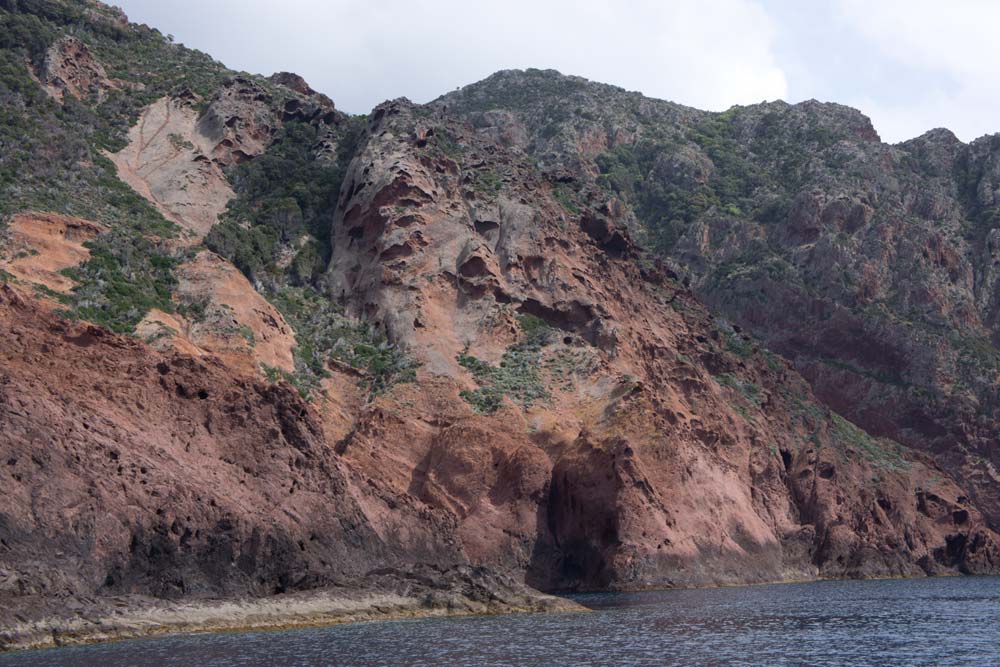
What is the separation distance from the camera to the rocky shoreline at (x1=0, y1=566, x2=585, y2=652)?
40.5 metres

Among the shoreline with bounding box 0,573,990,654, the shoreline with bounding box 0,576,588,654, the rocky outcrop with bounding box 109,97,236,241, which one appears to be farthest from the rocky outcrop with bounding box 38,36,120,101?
the shoreline with bounding box 0,576,588,654

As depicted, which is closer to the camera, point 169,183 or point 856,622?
point 856,622

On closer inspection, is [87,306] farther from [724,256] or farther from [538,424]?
[724,256]

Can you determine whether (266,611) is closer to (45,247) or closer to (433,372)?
(45,247)

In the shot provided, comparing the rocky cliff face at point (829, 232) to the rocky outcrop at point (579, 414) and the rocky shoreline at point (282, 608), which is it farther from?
the rocky shoreline at point (282, 608)

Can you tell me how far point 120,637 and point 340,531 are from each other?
16559 millimetres

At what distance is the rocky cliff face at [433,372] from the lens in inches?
1996

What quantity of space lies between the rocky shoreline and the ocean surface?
1.28 metres

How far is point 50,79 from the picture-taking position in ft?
306

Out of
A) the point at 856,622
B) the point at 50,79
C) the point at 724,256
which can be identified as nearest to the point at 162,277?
the point at 50,79

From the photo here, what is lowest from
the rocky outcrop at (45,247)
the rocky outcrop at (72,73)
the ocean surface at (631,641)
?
the ocean surface at (631,641)

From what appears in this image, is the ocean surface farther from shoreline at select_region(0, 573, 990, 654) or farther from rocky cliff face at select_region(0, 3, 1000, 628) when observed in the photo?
rocky cliff face at select_region(0, 3, 1000, 628)

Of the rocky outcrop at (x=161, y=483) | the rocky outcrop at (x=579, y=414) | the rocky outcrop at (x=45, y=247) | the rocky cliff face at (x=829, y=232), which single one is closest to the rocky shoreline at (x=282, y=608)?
the rocky outcrop at (x=161, y=483)

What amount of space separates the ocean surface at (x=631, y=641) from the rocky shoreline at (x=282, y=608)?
50.2 inches
